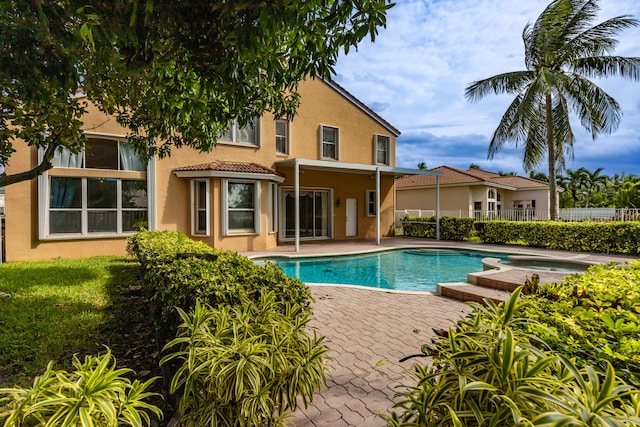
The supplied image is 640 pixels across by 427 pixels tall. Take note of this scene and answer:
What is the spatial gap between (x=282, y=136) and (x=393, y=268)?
8.96 m

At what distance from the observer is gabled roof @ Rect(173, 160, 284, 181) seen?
512 inches

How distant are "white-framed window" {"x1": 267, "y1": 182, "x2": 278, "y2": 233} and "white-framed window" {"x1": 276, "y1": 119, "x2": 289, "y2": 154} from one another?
207 centimetres

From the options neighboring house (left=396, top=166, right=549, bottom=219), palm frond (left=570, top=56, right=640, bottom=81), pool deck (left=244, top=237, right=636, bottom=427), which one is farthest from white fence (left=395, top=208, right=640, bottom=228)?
pool deck (left=244, top=237, right=636, bottom=427)

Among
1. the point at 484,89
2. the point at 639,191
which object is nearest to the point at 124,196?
the point at 484,89

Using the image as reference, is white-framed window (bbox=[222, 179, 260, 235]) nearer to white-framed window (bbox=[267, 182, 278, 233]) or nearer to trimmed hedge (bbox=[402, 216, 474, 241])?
white-framed window (bbox=[267, 182, 278, 233])

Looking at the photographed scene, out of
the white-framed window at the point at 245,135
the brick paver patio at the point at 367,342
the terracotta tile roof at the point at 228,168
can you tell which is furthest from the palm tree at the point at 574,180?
the brick paver patio at the point at 367,342

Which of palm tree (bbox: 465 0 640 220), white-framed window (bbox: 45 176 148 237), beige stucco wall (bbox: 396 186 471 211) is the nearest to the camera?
white-framed window (bbox: 45 176 148 237)

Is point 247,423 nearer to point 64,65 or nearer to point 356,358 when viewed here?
point 356,358

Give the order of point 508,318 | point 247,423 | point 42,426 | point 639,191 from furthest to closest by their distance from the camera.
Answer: point 639,191 < point 247,423 < point 508,318 < point 42,426

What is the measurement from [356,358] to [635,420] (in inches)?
129

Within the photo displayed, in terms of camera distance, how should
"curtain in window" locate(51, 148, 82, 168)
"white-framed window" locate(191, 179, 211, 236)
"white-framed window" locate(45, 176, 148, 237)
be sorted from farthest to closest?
"white-framed window" locate(191, 179, 211, 236), "white-framed window" locate(45, 176, 148, 237), "curtain in window" locate(51, 148, 82, 168)

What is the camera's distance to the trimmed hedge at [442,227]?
1912 cm

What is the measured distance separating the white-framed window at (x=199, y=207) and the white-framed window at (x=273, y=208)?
295 centimetres

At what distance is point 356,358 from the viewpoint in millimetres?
4250
